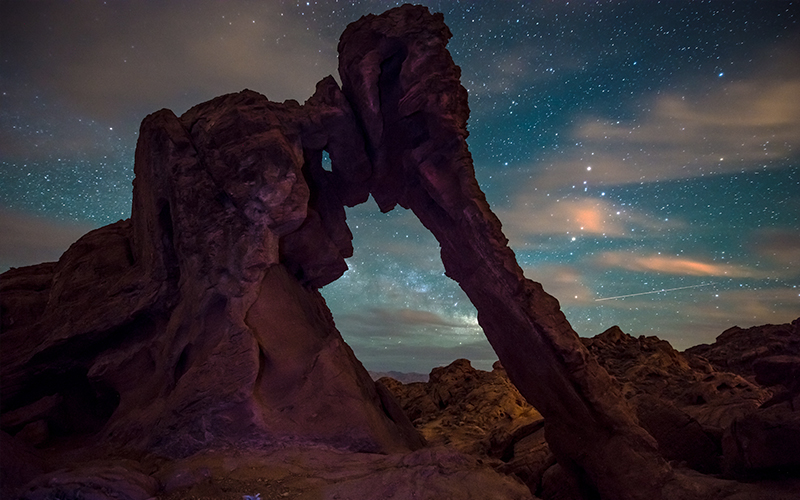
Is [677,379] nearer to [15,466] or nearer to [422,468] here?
[422,468]

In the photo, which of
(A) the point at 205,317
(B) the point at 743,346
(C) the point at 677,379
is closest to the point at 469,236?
(A) the point at 205,317

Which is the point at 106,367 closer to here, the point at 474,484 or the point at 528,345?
the point at 474,484

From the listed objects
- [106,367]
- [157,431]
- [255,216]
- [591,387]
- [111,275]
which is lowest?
[157,431]

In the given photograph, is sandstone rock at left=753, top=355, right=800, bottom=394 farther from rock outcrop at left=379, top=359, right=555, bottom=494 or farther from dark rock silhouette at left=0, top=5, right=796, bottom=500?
rock outcrop at left=379, top=359, right=555, bottom=494

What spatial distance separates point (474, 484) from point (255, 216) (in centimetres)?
805

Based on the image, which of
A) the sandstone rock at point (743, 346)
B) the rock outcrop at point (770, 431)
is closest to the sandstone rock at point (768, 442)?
the rock outcrop at point (770, 431)

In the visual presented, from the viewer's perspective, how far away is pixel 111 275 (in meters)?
12.8

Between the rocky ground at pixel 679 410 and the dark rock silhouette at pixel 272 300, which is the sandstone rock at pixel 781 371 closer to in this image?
the rocky ground at pixel 679 410

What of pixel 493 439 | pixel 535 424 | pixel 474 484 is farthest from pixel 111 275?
pixel 535 424

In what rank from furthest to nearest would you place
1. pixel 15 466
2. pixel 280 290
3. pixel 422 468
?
pixel 280 290
pixel 422 468
pixel 15 466

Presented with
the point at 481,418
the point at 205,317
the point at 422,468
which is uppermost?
the point at 205,317

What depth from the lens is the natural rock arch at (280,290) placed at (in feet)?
31.4

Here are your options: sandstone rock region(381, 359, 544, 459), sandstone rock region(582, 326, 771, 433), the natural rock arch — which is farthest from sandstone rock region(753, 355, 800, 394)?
sandstone rock region(381, 359, 544, 459)

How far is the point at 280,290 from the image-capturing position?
1139 centimetres
